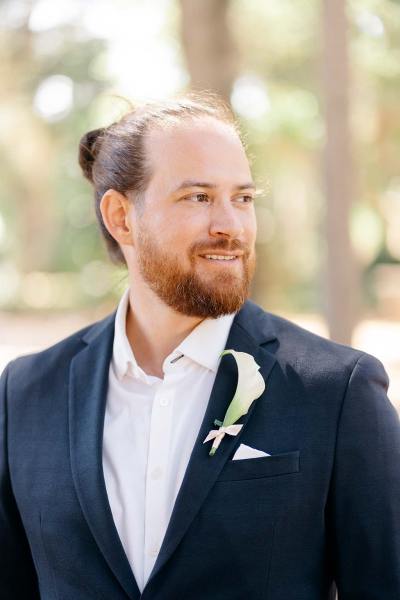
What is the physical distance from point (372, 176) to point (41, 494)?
56.1 feet

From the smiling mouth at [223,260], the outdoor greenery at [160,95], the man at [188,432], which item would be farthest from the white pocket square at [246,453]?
the outdoor greenery at [160,95]

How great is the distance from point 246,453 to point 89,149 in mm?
1173

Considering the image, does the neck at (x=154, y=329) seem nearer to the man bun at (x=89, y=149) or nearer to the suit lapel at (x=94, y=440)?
the suit lapel at (x=94, y=440)

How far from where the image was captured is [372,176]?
18.6 meters

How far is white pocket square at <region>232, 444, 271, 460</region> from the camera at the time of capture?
214 centimetres

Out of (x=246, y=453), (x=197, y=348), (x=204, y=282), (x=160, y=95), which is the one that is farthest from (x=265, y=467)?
(x=160, y=95)

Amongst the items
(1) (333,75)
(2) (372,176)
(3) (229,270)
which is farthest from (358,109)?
(3) (229,270)

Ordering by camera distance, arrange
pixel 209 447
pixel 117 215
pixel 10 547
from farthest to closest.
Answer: pixel 117 215
pixel 10 547
pixel 209 447

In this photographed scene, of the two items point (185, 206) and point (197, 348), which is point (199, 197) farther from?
point (197, 348)

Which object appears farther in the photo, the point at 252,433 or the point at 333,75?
the point at 333,75

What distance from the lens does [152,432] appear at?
7.40 feet

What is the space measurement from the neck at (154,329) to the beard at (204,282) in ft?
0.27

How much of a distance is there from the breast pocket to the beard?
0.41 meters

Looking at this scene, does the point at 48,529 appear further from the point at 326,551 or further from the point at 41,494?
the point at 326,551
